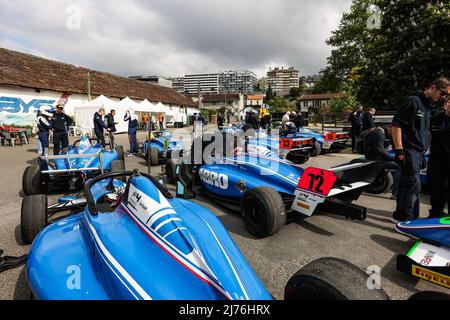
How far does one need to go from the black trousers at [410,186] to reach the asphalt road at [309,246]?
1.03 ft

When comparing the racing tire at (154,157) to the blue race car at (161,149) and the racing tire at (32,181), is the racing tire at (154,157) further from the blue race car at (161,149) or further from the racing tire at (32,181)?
the racing tire at (32,181)

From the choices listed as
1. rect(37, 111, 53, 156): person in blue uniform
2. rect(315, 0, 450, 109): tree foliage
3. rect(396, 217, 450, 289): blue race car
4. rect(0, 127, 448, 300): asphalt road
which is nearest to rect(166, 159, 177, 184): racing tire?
rect(0, 127, 448, 300): asphalt road

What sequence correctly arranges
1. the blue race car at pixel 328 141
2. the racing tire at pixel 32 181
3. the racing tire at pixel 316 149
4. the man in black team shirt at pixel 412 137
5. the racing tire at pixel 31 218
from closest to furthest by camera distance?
the racing tire at pixel 31 218 < the man in black team shirt at pixel 412 137 < the racing tire at pixel 32 181 < the racing tire at pixel 316 149 < the blue race car at pixel 328 141

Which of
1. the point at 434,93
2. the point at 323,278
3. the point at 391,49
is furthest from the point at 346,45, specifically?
the point at 323,278

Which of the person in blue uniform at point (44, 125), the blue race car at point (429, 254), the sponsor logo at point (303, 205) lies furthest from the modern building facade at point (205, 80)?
the blue race car at point (429, 254)

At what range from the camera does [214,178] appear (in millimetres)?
4375

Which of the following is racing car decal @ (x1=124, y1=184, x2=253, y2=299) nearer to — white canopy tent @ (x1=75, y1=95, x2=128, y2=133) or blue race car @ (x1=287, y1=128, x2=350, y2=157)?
blue race car @ (x1=287, y1=128, x2=350, y2=157)

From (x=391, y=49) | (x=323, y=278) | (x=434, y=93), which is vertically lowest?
(x=323, y=278)

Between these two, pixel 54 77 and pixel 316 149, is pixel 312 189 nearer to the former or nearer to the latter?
pixel 316 149

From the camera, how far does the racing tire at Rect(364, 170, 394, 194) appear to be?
5125 millimetres

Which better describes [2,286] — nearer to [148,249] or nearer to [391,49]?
[148,249]

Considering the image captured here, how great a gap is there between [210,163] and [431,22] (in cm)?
1145

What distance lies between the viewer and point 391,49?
11.9m

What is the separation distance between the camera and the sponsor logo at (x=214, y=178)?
4.21 m
